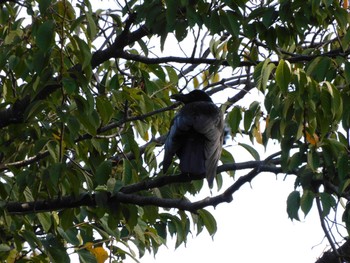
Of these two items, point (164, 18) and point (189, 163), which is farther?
point (189, 163)

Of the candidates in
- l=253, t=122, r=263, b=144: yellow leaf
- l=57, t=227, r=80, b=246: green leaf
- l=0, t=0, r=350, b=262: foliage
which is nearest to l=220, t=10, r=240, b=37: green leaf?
l=0, t=0, r=350, b=262: foliage

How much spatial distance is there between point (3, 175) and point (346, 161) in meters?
2.25

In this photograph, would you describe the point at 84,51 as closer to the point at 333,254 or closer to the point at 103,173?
the point at 103,173

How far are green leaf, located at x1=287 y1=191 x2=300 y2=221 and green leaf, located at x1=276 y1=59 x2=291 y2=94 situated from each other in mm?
607

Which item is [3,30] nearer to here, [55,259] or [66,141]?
[66,141]

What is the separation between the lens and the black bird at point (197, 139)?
5598mm

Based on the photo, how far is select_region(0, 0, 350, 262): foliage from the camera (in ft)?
15.9

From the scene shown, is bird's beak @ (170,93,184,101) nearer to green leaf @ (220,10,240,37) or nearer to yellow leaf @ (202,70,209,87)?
yellow leaf @ (202,70,209,87)

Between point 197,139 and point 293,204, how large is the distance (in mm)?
1334

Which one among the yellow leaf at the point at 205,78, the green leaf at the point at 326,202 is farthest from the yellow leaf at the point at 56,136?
the yellow leaf at the point at 205,78

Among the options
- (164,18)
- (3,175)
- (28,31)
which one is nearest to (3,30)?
(28,31)

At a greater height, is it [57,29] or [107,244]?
[57,29]

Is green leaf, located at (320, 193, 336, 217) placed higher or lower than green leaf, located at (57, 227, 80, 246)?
lower

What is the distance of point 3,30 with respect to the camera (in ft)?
21.3
